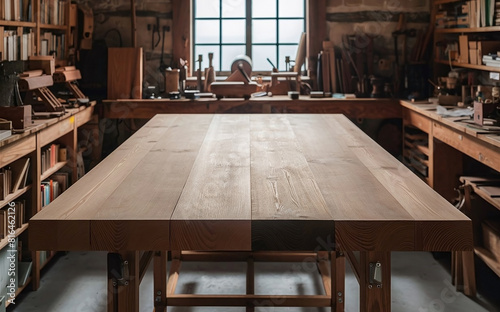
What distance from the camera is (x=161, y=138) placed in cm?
312

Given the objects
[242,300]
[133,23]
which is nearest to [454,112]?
[242,300]

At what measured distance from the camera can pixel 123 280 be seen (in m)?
1.91

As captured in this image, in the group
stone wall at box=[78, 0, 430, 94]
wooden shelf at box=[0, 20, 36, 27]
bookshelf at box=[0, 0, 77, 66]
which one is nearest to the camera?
wooden shelf at box=[0, 20, 36, 27]

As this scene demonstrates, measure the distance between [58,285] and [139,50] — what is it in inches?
105

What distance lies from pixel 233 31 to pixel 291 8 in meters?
0.70

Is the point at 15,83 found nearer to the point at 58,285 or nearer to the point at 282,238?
the point at 58,285

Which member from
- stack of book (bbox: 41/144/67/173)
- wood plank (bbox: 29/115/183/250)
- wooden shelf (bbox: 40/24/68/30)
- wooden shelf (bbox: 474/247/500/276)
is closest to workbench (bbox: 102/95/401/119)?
wooden shelf (bbox: 40/24/68/30)

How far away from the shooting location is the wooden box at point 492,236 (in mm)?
3563

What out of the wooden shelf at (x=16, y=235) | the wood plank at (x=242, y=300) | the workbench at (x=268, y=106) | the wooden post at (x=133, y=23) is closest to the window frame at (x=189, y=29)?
the wooden post at (x=133, y=23)

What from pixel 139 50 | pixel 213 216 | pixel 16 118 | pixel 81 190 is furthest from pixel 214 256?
pixel 139 50

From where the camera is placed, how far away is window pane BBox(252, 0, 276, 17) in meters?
6.41

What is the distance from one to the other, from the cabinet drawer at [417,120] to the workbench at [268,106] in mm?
129

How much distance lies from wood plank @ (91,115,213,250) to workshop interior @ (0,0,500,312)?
17 millimetres

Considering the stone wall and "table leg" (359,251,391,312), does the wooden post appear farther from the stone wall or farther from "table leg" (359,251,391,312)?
"table leg" (359,251,391,312)
